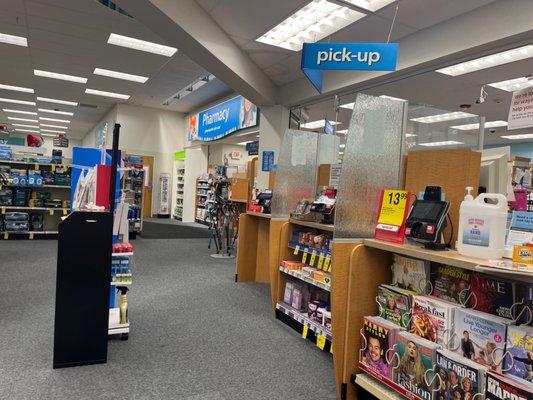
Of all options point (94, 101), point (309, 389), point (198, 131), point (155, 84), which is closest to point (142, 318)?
point (309, 389)

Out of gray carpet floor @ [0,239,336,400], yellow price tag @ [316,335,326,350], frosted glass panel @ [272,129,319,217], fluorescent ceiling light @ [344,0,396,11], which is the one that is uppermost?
fluorescent ceiling light @ [344,0,396,11]

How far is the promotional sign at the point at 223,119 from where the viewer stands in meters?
10.0

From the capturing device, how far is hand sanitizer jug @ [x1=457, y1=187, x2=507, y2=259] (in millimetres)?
1883

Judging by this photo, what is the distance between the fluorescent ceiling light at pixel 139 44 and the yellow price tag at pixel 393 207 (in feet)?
21.9

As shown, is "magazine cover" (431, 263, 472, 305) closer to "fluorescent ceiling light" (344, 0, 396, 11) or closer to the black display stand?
the black display stand

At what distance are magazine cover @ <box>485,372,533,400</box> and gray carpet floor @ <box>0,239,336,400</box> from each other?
1.21 m

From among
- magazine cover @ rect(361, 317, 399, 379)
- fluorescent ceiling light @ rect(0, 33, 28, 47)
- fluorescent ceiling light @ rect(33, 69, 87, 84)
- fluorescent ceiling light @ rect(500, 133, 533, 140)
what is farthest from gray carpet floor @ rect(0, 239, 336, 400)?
fluorescent ceiling light @ rect(500, 133, 533, 140)

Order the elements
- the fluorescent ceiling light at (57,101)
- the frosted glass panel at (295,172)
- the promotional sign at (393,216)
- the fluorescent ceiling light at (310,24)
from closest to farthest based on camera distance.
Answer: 1. the promotional sign at (393,216)
2. the frosted glass panel at (295,172)
3. the fluorescent ceiling light at (310,24)
4. the fluorescent ceiling light at (57,101)

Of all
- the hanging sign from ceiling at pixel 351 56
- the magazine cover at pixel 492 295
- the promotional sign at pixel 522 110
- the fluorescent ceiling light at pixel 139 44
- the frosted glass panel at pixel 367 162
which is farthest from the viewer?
the fluorescent ceiling light at pixel 139 44

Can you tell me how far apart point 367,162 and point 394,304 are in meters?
0.90

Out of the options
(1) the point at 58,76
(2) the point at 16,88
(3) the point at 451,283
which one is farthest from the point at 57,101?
(3) the point at 451,283

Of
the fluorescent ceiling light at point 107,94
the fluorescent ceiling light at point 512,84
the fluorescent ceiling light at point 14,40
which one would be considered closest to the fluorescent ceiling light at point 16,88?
the fluorescent ceiling light at point 107,94

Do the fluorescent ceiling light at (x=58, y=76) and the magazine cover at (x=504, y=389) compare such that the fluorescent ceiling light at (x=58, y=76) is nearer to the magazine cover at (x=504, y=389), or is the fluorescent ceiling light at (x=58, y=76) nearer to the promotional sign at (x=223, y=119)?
the promotional sign at (x=223, y=119)

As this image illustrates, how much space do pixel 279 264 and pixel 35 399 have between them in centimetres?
230
